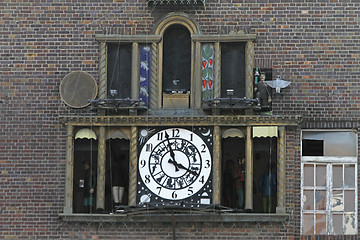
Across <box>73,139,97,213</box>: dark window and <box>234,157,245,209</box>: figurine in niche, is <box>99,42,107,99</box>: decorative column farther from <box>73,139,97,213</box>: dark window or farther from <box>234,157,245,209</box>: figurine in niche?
<box>234,157,245,209</box>: figurine in niche

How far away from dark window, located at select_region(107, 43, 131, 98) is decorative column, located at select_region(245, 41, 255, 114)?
268 cm

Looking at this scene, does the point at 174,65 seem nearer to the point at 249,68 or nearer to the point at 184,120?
the point at 184,120

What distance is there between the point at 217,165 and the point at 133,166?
188cm

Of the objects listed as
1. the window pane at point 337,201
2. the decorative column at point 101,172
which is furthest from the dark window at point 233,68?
the window pane at point 337,201

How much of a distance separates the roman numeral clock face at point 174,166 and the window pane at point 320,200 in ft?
7.93

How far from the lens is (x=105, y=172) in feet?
78.8

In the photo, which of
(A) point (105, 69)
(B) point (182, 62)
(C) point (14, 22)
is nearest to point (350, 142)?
(B) point (182, 62)

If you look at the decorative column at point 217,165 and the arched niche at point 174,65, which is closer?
the decorative column at point 217,165

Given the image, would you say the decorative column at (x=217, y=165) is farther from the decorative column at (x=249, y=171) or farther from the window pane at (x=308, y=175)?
the window pane at (x=308, y=175)

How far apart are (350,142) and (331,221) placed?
1.83 metres

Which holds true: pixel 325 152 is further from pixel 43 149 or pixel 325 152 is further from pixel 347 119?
pixel 43 149

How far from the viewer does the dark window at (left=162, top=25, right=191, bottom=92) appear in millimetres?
24391

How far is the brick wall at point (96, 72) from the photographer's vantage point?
23.8 metres

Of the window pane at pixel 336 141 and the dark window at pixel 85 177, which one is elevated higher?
the window pane at pixel 336 141
